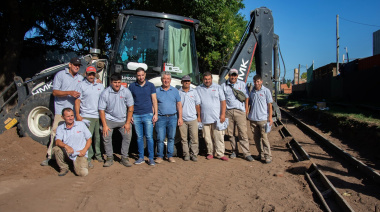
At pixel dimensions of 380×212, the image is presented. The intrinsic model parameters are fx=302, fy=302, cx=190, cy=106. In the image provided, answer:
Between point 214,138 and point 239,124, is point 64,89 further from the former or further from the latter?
point 239,124

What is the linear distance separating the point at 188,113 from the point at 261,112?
1.59 m

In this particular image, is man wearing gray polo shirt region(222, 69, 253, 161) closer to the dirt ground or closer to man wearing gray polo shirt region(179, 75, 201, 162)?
the dirt ground

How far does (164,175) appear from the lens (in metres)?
5.57

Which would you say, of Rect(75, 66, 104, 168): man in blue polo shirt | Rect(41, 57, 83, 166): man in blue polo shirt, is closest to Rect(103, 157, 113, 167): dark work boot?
Rect(75, 66, 104, 168): man in blue polo shirt

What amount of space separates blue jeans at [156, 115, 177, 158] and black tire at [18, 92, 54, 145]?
8.17 feet

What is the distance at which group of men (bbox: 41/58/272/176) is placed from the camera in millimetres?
5574

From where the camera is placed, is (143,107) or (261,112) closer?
(143,107)

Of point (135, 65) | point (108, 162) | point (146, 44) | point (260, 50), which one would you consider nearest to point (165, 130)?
point (108, 162)

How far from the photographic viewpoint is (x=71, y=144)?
5.49 m

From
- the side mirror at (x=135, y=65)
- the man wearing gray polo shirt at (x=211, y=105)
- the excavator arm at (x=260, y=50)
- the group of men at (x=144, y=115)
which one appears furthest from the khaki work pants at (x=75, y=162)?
the excavator arm at (x=260, y=50)

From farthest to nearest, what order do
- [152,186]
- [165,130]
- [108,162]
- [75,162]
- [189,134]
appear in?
[189,134] → [165,130] → [108,162] → [75,162] → [152,186]

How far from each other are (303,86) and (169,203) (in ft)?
109

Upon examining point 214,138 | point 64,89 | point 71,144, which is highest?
point 64,89

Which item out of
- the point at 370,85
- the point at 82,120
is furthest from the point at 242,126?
the point at 370,85
